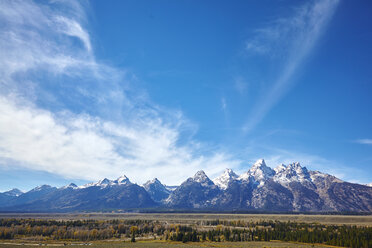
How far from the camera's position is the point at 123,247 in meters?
105

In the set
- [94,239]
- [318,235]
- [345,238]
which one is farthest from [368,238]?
[94,239]

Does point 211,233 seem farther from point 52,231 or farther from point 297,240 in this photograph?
point 52,231

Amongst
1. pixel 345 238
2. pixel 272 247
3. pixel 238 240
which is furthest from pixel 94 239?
pixel 345 238

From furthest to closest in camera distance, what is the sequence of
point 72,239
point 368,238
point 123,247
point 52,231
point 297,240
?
point 52,231 → point 72,239 → point 297,240 → point 368,238 → point 123,247

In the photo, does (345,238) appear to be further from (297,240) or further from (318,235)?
(297,240)

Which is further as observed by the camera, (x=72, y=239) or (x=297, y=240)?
(x=72, y=239)

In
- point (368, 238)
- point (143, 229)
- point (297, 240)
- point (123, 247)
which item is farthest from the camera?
point (143, 229)

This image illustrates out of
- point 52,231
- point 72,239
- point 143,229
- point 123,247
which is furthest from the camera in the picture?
point 143,229

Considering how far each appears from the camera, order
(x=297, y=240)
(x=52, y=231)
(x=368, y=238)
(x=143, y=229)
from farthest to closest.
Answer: (x=143, y=229) → (x=52, y=231) → (x=297, y=240) → (x=368, y=238)

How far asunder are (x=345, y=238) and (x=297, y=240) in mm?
25342

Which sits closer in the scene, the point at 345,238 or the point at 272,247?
the point at 272,247

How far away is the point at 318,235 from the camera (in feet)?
470

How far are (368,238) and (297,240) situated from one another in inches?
1441

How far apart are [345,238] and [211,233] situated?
256 ft
